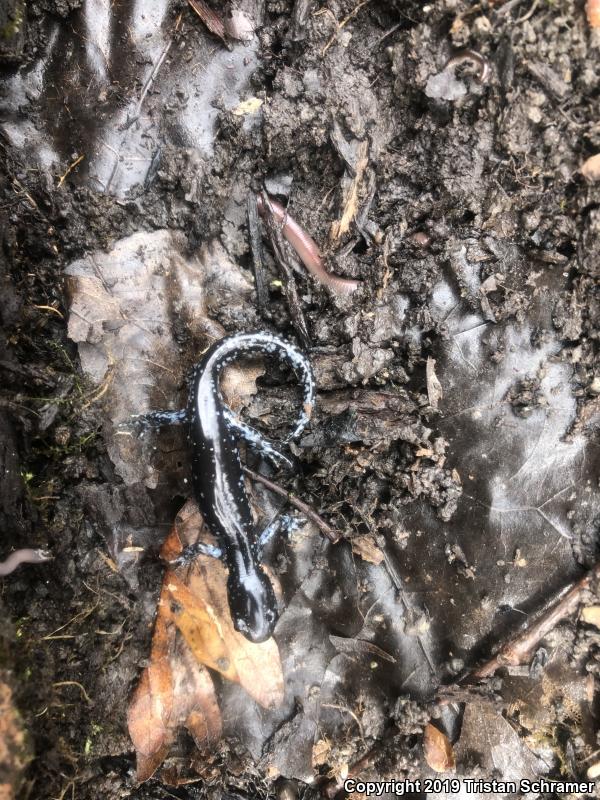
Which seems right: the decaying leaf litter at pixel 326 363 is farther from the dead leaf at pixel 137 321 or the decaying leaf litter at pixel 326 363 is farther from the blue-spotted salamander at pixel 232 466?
the blue-spotted salamander at pixel 232 466

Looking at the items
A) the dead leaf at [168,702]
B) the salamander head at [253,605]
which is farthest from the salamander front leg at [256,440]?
the dead leaf at [168,702]

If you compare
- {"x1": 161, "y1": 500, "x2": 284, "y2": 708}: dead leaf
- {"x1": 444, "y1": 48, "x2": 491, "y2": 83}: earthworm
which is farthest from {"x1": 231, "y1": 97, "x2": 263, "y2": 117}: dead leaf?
{"x1": 161, "y1": 500, "x2": 284, "y2": 708}: dead leaf

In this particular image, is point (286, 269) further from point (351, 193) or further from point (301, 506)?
point (301, 506)

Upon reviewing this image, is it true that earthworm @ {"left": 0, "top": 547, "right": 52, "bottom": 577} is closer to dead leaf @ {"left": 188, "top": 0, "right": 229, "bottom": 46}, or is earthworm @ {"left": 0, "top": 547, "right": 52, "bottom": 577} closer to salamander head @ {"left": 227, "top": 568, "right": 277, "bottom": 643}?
salamander head @ {"left": 227, "top": 568, "right": 277, "bottom": 643}

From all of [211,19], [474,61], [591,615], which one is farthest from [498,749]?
[211,19]

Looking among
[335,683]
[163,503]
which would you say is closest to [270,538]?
[163,503]
